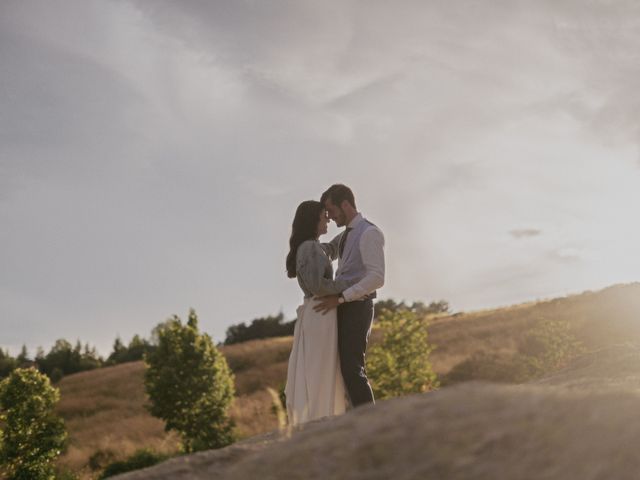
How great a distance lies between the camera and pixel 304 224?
20.5ft

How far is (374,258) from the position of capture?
5.99 meters

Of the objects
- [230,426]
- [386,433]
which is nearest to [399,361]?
[230,426]

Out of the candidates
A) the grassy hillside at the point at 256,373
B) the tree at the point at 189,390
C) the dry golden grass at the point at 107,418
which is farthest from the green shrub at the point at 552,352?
the dry golden grass at the point at 107,418

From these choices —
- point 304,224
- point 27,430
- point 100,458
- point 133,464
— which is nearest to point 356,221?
point 304,224

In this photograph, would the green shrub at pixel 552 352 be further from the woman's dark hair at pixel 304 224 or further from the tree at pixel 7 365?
the tree at pixel 7 365

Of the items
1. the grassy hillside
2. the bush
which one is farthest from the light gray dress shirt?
the grassy hillside

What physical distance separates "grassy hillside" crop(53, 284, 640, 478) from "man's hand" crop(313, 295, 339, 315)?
13210mm

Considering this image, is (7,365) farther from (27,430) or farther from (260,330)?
(27,430)

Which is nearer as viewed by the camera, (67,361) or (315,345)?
(315,345)

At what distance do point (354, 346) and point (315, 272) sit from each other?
0.77 metres

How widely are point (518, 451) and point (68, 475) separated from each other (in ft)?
64.3

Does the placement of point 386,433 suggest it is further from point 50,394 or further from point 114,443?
point 114,443

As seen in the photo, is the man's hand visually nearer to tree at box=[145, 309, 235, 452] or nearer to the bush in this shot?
the bush

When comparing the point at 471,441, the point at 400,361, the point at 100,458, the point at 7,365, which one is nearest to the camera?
the point at 471,441
